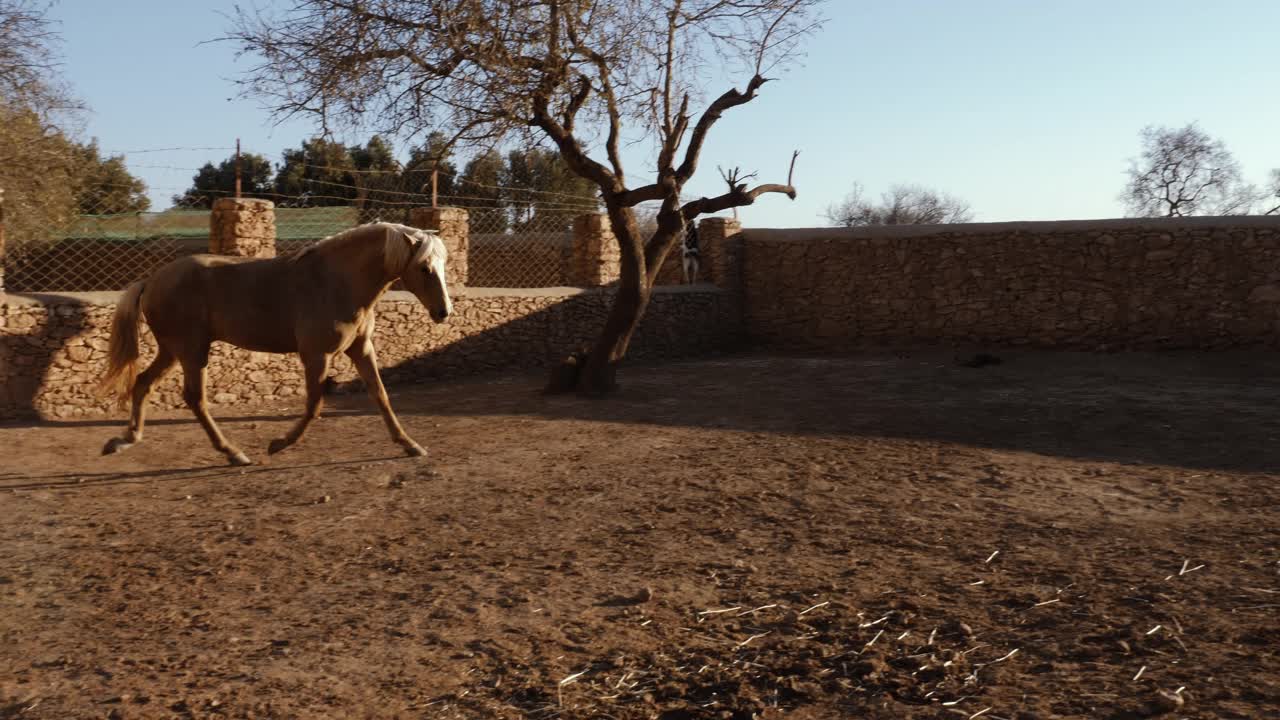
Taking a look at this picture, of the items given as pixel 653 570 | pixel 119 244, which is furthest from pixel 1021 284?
pixel 119 244

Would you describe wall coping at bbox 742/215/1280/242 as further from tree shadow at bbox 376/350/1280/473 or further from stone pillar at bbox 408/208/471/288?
stone pillar at bbox 408/208/471/288

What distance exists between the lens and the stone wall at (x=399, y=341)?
30.1 feet

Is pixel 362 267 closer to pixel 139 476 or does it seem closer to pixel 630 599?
pixel 139 476

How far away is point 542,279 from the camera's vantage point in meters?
17.2

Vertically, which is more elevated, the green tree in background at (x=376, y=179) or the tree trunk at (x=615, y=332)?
the green tree in background at (x=376, y=179)

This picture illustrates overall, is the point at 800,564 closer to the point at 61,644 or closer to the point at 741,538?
the point at 741,538

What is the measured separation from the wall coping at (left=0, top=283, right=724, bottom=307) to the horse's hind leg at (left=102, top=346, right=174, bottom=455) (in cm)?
174

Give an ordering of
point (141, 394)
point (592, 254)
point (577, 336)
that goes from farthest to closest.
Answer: point (592, 254), point (577, 336), point (141, 394)

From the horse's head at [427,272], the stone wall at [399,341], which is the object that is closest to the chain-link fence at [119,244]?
the stone wall at [399,341]

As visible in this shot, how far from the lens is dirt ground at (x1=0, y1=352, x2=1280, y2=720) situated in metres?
3.82

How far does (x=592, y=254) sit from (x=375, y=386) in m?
7.18

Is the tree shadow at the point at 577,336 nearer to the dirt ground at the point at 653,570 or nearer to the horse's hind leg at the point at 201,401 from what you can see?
the dirt ground at the point at 653,570

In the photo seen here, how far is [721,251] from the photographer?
1684cm

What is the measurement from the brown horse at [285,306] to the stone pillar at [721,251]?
943 cm
